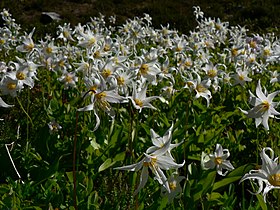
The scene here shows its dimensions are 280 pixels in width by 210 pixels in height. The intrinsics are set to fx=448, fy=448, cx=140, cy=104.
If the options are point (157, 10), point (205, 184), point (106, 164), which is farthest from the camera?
point (157, 10)

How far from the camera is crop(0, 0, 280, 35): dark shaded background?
1442 centimetres

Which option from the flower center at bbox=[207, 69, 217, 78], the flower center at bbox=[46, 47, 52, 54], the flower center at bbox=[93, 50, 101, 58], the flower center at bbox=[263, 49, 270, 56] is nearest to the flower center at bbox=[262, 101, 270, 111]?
the flower center at bbox=[93, 50, 101, 58]

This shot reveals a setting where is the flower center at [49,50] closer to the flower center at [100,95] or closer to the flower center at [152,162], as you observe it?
the flower center at [100,95]

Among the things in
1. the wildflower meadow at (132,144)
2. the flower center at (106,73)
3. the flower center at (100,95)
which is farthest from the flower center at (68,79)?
the flower center at (100,95)

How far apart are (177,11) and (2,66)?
13381mm

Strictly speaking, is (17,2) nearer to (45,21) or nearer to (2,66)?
(45,21)

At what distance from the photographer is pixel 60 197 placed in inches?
85.5

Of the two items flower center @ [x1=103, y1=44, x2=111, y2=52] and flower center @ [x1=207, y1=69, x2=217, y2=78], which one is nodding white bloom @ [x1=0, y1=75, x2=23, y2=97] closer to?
flower center @ [x1=103, y1=44, x2=111, y2=52]

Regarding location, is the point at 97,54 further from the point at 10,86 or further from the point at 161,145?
the point at 161,145

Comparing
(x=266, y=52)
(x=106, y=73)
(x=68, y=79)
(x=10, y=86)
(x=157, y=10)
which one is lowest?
(x=157, y=10)

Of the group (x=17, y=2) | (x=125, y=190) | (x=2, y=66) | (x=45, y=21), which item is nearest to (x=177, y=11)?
(x=45, y=21)

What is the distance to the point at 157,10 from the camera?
1645 cm

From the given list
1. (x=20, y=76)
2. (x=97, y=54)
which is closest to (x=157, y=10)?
(x=97, y=54)

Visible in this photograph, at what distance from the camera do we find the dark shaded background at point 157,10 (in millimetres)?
14422
